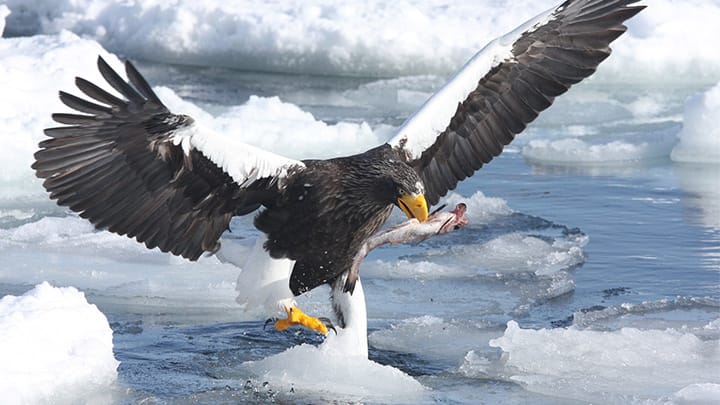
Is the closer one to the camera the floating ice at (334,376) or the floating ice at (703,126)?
the floating ice at (334,376)

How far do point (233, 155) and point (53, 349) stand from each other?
946mm

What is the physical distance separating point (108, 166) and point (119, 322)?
101cm

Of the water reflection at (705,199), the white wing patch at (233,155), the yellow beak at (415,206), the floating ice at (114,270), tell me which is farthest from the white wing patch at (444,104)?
the water reflection at (705,199)

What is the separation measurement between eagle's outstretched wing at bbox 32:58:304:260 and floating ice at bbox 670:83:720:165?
4.47m

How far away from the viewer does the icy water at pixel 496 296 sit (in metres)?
4.56

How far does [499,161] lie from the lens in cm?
→ 912

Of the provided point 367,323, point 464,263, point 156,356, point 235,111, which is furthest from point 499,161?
point 156,356

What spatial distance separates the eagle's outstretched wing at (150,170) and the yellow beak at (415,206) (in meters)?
0.57

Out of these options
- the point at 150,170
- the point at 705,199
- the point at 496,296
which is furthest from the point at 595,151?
the point at 150,170

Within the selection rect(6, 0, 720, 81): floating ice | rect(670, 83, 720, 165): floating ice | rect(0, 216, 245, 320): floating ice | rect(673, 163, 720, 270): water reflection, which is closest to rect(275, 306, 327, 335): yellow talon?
rect(0, 216, 245, 320): floating ice

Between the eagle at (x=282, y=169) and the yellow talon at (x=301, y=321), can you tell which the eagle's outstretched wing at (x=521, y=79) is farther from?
the yellow talon at (x=301, y=321)

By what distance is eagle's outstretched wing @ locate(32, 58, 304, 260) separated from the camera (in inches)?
176

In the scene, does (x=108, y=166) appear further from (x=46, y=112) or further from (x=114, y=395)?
(x=46, y=112)

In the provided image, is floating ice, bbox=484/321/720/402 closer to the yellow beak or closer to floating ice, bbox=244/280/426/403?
floating ice, bbox=244/280/426/403
